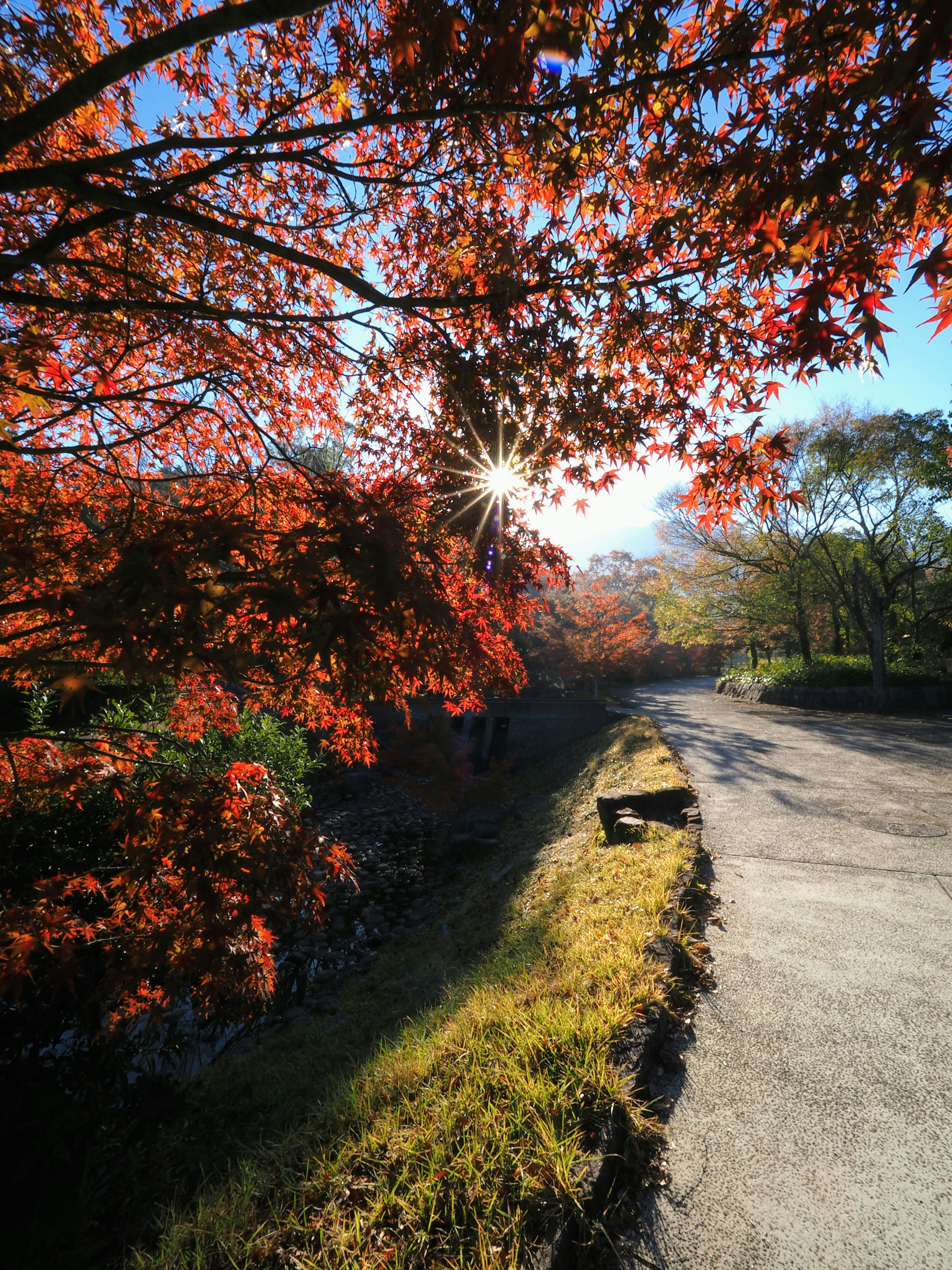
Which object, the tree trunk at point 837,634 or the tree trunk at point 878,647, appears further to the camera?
the tree trunk at point 837,634

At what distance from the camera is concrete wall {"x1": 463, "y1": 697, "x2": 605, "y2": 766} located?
1327 cm

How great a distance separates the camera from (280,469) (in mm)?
3957

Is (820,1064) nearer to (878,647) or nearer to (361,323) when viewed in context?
(361,323)

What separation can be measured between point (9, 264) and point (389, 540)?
89.6 inches

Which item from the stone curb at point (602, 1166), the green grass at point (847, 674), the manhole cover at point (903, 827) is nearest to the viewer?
the stone curb at point (602, 1166)

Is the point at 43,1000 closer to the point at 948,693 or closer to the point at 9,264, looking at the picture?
the point at 9,264

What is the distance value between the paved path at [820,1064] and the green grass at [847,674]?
10.7m

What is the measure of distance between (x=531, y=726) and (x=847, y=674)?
901cm

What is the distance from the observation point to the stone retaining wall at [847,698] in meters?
12.6

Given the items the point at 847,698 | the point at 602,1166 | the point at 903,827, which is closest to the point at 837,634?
the point at 847,698

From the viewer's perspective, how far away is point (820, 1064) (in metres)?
2.21

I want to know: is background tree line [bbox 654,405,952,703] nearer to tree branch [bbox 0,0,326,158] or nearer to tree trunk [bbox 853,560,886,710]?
tree trunk [bbox 853,560,886,710]

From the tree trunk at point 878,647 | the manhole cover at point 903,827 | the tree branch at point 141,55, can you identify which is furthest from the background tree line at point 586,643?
the tree branch at point 141,55

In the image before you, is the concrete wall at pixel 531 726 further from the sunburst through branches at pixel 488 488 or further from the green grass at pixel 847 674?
the sunburst through branches at pixel 488 488
